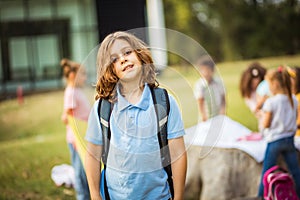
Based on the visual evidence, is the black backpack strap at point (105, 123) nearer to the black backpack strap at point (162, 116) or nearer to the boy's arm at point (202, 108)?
the black backpack strap at point (162, 116)

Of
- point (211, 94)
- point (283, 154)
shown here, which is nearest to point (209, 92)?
point (211, 94)

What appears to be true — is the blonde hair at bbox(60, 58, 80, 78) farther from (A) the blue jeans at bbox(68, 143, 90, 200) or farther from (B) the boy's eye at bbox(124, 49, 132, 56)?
(B) the boy's eye at bbox(124, 49, 132, 56)

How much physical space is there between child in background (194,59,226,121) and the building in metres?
0.55

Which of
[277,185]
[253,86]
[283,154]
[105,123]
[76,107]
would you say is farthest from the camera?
[253,86]

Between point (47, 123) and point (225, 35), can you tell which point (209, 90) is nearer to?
point (225, 35)

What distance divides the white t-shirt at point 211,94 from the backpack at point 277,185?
0.57 metres

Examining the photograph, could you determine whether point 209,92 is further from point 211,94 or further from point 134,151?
point 134,151

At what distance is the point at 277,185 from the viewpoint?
11.8 ft

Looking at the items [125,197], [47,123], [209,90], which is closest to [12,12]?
[47,123]

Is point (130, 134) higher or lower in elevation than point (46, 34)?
lower

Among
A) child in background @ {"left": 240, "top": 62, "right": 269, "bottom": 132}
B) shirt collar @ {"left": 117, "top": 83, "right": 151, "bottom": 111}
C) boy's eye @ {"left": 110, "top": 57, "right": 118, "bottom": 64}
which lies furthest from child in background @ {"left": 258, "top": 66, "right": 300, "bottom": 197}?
boy's eye @ {"left": 110, "top": 57, "right": 118, "bottom": 64}

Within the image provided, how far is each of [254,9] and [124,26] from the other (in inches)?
50.1

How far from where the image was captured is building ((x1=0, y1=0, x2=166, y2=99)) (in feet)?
12.5

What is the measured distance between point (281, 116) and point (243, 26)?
3.31 ft
